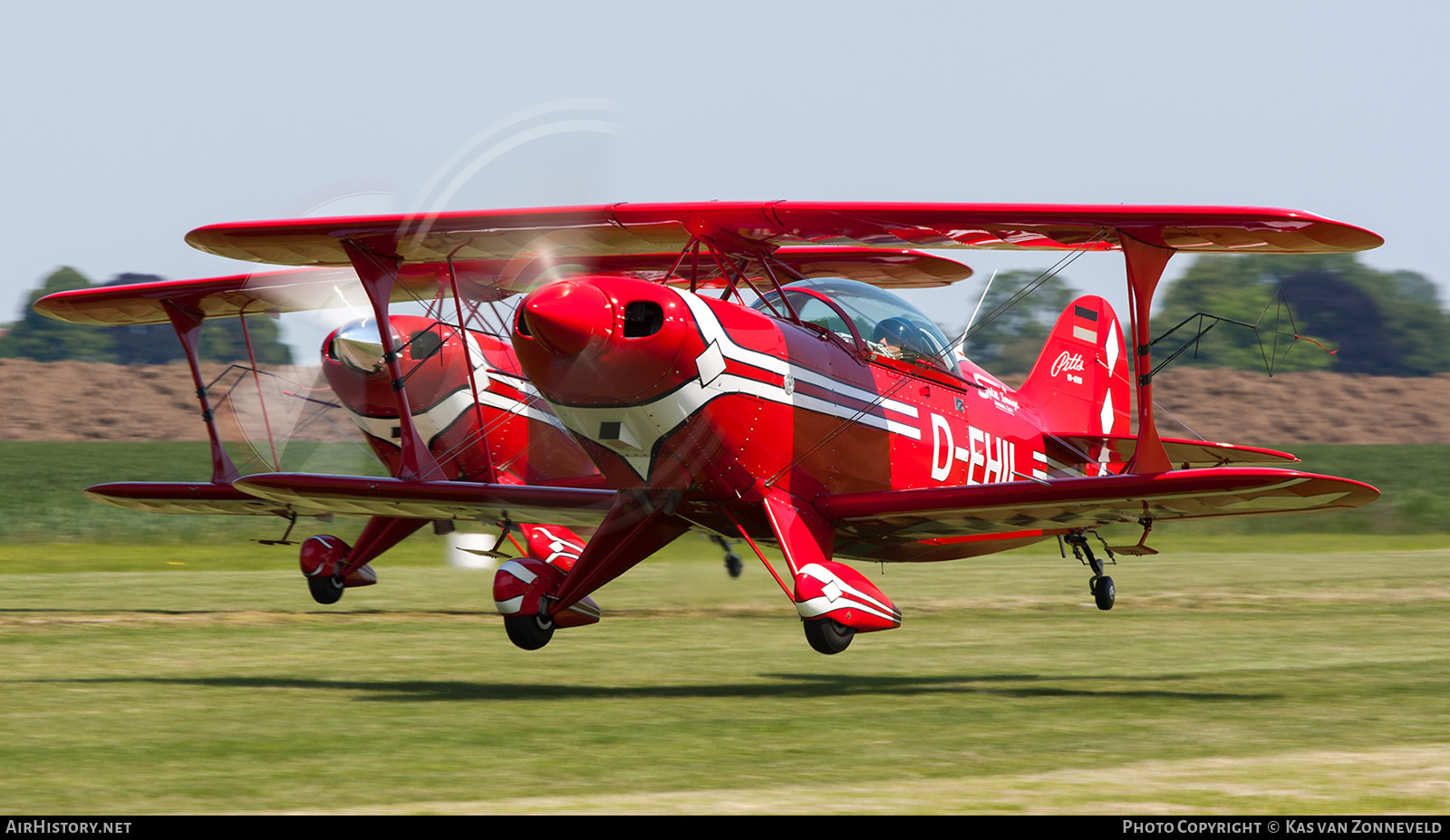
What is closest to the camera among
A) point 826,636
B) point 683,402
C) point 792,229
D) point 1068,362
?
point 683,402

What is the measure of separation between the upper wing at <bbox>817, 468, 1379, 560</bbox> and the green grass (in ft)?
3.34

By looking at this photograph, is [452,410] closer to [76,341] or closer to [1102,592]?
Answer: [1102,592]

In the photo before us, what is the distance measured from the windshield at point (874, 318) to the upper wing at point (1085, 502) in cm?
124

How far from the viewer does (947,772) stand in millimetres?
6484

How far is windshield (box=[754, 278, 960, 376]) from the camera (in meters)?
10.7

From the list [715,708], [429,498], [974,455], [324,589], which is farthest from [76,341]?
[715,708]

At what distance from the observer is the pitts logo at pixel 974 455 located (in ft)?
37.4

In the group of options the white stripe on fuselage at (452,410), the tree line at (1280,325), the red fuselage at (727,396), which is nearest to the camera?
the red fuselage at (727,396)

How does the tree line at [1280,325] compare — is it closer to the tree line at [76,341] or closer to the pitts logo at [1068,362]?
the tree line at [76,341]

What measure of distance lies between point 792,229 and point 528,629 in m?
3.45

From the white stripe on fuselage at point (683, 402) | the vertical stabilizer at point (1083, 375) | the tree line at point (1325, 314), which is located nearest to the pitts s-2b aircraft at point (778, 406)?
the white stripe on fuselage at point (683, 402)

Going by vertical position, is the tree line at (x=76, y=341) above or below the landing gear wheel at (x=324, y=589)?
below

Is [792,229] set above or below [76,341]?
above

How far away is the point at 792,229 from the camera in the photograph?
10406mm
